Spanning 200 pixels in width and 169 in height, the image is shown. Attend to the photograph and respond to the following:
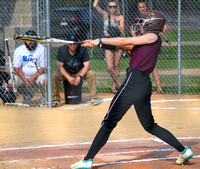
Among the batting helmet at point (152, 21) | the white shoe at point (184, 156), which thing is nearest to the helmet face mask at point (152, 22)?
the batting helmet at point (152, 21)

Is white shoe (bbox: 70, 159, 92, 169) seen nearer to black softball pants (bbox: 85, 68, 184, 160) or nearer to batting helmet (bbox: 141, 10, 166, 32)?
black softball pants (bbox: 85, 68, 184, 160)

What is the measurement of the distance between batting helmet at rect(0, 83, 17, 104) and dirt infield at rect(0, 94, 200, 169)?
0.41 metres

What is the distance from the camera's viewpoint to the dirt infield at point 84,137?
530 centimetres

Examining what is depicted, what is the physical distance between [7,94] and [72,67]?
1.49m

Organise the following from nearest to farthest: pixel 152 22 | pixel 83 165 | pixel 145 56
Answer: pixel 83 165 → pixel 145 56 → pixel 152 22

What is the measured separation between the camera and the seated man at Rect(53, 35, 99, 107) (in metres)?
9.33

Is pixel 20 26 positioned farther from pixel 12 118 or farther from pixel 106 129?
pixel 106 129

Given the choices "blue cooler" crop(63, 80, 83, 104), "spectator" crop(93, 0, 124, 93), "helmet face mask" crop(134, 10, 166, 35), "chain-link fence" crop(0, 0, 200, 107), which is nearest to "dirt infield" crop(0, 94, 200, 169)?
"blue cooler" crop(63, 80, 83, 104)

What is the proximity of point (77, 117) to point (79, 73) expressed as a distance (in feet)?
5.46

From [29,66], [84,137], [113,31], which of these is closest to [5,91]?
[29,66]

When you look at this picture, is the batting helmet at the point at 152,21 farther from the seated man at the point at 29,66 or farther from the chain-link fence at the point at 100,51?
the seated man at the point at 29,66

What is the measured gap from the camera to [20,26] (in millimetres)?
11195

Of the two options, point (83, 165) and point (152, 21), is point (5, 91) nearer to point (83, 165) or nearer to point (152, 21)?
point (83, 165)

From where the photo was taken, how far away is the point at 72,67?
9445 millimetres
